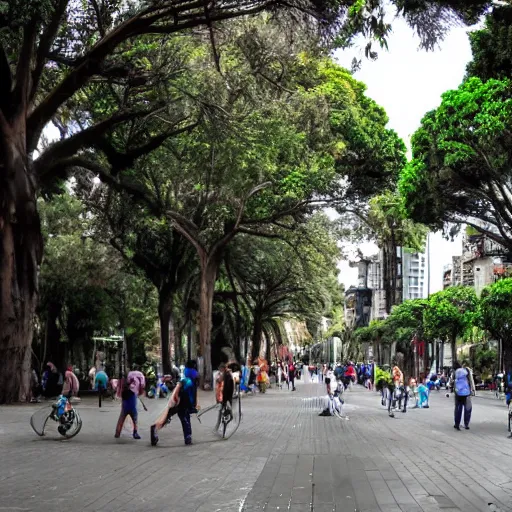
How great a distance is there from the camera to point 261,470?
9820 mm

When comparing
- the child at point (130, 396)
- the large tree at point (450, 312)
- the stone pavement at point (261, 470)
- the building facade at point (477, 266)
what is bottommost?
the stone pavement at point (261, 470)

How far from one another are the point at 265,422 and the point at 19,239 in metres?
7.60

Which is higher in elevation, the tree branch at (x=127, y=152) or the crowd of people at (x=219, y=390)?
the tree branch at (x=127, y=152)

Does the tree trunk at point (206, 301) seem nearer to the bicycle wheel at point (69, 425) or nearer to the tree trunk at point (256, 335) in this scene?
the tree trunk at point (256, 335)

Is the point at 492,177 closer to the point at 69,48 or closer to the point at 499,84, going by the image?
the point at 499,84

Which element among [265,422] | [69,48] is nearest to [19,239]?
[69,48]

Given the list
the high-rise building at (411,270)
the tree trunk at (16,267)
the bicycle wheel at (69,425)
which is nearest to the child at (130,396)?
the bicycle wheel at (69,425)

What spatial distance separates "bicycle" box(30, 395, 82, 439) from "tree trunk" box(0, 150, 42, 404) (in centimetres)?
644

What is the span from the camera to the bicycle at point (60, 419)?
13453mm

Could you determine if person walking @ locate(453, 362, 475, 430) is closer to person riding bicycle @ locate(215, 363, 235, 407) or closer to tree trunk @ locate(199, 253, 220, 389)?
person riding bicycle @ locate(215, 363, 235, 407)

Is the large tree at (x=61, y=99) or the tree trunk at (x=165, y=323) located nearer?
the large tree at (x=61, y=99)

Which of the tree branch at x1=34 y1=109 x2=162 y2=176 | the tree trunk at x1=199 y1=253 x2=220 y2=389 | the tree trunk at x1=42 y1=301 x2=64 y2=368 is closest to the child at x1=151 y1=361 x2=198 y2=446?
the tree branch at x1=34 y1=109 x2=162 y2=176

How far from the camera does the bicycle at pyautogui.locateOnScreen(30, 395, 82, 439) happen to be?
13.5m

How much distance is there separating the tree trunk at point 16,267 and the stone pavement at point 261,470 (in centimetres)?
259
